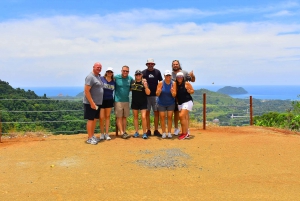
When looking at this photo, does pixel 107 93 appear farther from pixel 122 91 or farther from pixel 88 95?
pixel 88 95

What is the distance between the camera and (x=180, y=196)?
168 inches

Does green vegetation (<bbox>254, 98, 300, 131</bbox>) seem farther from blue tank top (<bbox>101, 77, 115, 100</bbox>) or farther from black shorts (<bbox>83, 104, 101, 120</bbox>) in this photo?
black shorts (<bbox>83, 104, 101, 120</bbox>)

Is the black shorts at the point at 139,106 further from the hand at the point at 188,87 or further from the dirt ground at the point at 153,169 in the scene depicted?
the hand at the point at 188,87

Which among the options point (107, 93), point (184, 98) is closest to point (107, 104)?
point (107, 93)

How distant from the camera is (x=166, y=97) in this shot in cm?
769

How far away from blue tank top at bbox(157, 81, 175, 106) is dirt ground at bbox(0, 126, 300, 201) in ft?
3.15

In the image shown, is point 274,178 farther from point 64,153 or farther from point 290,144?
point 64,153

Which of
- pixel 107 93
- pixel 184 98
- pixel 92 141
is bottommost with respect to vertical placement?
pixel 92 141

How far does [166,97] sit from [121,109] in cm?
118

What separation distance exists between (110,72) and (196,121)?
600cm

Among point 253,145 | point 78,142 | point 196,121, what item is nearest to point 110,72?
point 78,142

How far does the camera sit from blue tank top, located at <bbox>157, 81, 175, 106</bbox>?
25.0ft

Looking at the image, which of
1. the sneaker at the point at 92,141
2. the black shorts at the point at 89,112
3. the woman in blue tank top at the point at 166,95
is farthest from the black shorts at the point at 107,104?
the woman in blue tank top at the point at 166,95

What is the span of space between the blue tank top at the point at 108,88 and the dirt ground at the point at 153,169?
1143 millimetres
